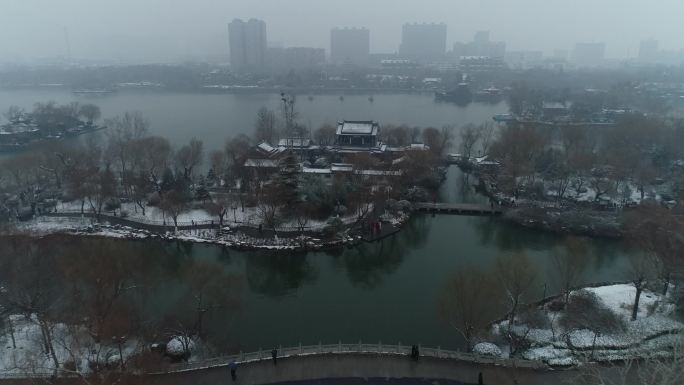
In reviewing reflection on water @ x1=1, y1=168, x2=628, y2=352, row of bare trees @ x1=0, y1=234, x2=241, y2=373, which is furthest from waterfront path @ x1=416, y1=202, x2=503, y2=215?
row of bare trees @ x1=0, y1=234, x2=241, y2=373

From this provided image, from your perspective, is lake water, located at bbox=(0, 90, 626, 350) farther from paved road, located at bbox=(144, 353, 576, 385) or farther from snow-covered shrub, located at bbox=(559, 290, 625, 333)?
paved road, located at bbox=(144, 353, 576, 385)

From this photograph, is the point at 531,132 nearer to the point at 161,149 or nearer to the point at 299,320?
the point at 299,320

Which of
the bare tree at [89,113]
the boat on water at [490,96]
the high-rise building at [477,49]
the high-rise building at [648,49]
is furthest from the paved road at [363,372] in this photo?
the high-rise building at [648,49]

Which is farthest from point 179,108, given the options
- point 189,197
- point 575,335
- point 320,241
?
point 575,335

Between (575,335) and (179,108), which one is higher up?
(179,108)

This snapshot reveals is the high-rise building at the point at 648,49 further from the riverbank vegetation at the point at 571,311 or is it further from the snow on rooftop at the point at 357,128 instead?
the riverbank vegetation at the point at 571,311

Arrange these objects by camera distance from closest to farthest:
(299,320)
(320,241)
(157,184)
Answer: (299,320) → (320,241) → (157,184)
